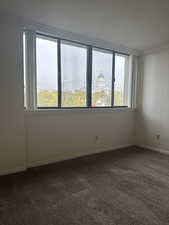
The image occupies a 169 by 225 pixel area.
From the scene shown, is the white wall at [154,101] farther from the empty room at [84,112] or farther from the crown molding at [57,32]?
the crown molding at [57,32]

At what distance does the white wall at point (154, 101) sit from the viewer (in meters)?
3.84

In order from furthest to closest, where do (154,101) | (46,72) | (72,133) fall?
(154,101)
(72,133)
(46,72)

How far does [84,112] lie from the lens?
3.54 m

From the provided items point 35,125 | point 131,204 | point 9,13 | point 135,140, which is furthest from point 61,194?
point 135,140

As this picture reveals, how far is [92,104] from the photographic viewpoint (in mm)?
3775

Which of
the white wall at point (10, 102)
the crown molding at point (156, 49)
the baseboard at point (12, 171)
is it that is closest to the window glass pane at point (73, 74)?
the white wall at point (10, 102)

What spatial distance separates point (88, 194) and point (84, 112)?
178 cm

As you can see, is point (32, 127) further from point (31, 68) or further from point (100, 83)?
point (100, 83)

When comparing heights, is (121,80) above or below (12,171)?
above

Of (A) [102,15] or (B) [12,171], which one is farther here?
(B) [12,171]

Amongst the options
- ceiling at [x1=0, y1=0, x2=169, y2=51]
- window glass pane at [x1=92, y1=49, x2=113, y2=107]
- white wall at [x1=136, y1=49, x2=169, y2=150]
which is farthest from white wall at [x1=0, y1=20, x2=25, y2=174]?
white wall at [x1=136, y1=49, x2=169, y2=150]

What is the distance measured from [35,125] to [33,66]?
3.42 feet

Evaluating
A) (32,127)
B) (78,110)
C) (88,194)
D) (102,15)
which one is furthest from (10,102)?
(102,15)

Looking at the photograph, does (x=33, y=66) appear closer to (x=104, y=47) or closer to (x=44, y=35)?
(x=44, y=35)
